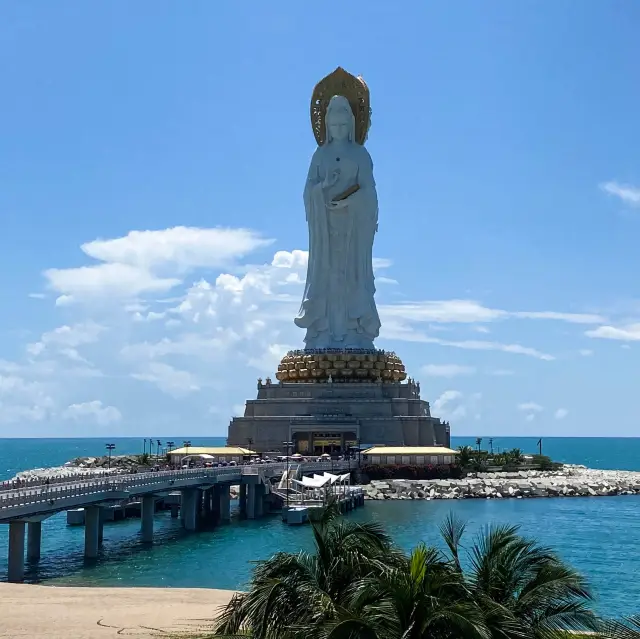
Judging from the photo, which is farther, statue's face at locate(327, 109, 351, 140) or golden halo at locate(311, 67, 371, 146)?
golden halo at locate(311, 67, 371, 146)

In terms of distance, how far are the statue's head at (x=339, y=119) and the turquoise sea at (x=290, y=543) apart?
25.8 metres

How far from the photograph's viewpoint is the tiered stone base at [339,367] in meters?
58.7

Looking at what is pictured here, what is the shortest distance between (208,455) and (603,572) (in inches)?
1072

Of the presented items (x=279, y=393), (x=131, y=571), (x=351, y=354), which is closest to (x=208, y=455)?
(x=279, y=393)

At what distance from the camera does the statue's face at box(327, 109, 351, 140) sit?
61.4 metres

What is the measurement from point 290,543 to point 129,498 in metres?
5.89

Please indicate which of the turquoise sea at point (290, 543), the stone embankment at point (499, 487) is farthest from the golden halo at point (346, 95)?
the turquoise sea at point (290, 543)

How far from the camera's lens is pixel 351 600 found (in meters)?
10.2

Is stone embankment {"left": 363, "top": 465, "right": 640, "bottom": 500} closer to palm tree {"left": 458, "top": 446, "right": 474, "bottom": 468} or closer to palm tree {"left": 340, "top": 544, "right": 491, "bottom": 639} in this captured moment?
palm tree {"left": 458, "top": 446, "right": 474, "bottom": 468}

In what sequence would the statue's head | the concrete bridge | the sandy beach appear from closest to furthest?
the sandy beach, the concrete bridge, the statue's head

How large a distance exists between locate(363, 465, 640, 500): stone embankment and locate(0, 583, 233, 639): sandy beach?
80.7 feet

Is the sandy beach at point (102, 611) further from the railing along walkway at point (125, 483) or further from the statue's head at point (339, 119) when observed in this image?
the statue's head at point (339, 119)

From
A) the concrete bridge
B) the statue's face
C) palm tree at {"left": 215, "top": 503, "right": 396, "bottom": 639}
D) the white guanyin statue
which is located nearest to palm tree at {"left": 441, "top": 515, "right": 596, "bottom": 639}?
palm tree at {"left": 215, "top": 503, "right": 396, "bottom": 639}

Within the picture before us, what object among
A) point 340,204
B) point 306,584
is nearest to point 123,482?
point 306,584
